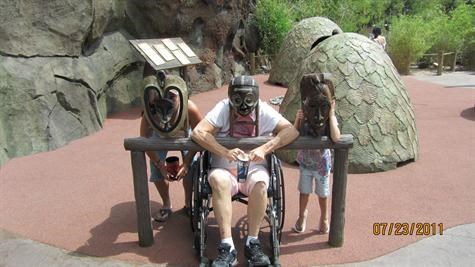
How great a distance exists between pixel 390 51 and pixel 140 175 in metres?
13.2

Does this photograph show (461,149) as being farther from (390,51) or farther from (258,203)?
(390,51)

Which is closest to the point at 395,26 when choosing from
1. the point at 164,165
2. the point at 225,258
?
the point at 164,165

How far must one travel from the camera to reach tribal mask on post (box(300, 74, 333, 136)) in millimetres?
2691

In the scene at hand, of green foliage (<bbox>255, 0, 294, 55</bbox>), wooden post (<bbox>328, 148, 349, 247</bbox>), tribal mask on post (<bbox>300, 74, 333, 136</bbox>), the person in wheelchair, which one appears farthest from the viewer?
green foliage (<bbox>255, 0, 294, 55</bbox>)

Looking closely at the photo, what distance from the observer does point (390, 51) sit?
14.1 m

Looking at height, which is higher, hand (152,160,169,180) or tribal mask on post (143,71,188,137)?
tribal mask on post (143,71,188,137)

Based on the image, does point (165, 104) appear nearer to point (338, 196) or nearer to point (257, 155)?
point (257, 155)

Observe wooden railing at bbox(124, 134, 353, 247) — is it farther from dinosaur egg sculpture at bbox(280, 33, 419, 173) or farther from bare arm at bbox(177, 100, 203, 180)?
dinosaur egg sculpture at bbox(280, 33, 419, 173)

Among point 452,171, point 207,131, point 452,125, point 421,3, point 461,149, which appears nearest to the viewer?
point 207,131

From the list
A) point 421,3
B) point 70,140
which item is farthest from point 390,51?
point 421,3

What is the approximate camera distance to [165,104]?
106 inches

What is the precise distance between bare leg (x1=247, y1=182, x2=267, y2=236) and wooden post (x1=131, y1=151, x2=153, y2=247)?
791mm
